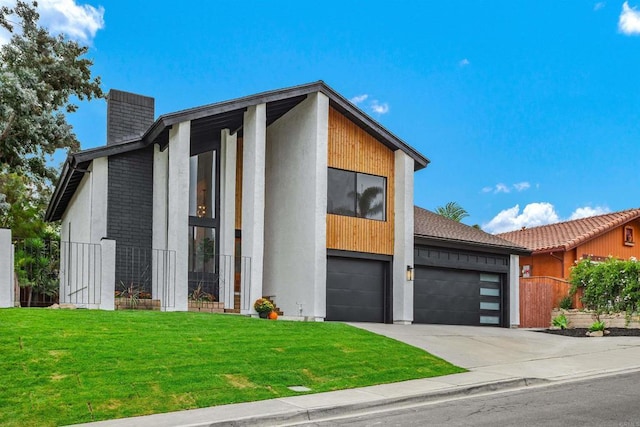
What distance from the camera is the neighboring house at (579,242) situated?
30.9 metres

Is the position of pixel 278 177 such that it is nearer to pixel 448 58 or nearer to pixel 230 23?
pixel 230 23

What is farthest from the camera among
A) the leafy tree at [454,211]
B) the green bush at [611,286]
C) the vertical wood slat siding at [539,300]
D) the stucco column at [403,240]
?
the leafy tree at [454,211]

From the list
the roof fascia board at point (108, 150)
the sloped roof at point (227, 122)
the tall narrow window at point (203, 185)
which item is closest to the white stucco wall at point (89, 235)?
the roof fascia board at point (108, 150)

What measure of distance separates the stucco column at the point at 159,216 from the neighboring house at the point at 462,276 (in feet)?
25.6

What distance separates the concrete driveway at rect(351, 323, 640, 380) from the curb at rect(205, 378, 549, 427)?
793mm

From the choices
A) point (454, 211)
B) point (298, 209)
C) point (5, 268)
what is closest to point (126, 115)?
point (298, 209)

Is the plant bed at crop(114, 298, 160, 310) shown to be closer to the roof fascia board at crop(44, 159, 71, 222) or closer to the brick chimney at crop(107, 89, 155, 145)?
the roof fascia board at crop(44, 159, 71, 222)

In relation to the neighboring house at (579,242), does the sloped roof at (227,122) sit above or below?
above

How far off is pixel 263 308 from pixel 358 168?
5.57 m

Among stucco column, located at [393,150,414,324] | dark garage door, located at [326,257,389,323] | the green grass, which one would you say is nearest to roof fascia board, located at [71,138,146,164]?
the green grass

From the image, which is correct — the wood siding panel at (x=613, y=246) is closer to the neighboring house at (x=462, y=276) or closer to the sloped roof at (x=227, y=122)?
the neighboring house at (x=462, y=276)

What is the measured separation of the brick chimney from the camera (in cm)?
2078

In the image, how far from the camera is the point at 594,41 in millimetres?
30906

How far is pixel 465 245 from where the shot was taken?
75.5ft
